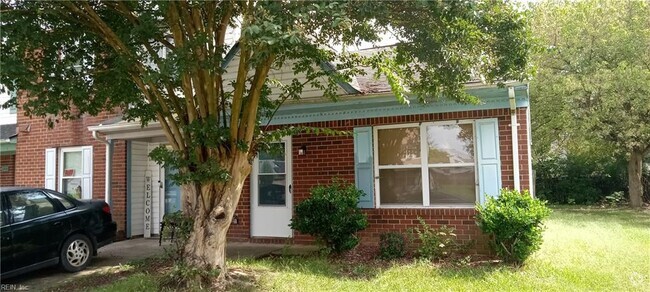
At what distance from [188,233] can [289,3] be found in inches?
123

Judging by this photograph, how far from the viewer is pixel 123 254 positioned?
27.4 ft

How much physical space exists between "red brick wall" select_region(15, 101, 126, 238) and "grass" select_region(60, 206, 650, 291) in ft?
14.5

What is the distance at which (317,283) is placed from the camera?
5801 mm

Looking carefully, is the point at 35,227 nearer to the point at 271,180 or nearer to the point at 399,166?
the point at 271,180

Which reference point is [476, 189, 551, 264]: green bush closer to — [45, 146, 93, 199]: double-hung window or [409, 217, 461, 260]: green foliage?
[409, 217, 461, 260]: green foliage

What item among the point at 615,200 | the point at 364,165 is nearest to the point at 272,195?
the point at 364,165

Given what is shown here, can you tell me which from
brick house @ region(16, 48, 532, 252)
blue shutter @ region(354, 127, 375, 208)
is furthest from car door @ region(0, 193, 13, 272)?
blue shutter @ region(354, 127, 375, 208)

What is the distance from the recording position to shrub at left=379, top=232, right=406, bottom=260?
7.23 m

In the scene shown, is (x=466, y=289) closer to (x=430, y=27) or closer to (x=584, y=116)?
(x=430, y=27)

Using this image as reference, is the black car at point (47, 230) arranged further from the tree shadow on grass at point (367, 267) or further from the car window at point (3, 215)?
the tree shadow on grass at point (367, 267)

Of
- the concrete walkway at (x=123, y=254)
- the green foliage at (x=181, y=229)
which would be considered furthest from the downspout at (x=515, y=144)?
the green foliage at (x=181, y=229)

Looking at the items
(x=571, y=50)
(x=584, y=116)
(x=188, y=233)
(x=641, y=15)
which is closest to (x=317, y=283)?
(x=188, y=233)

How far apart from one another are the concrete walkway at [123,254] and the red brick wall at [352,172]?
452 millimetres

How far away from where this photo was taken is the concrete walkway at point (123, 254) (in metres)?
6.46
